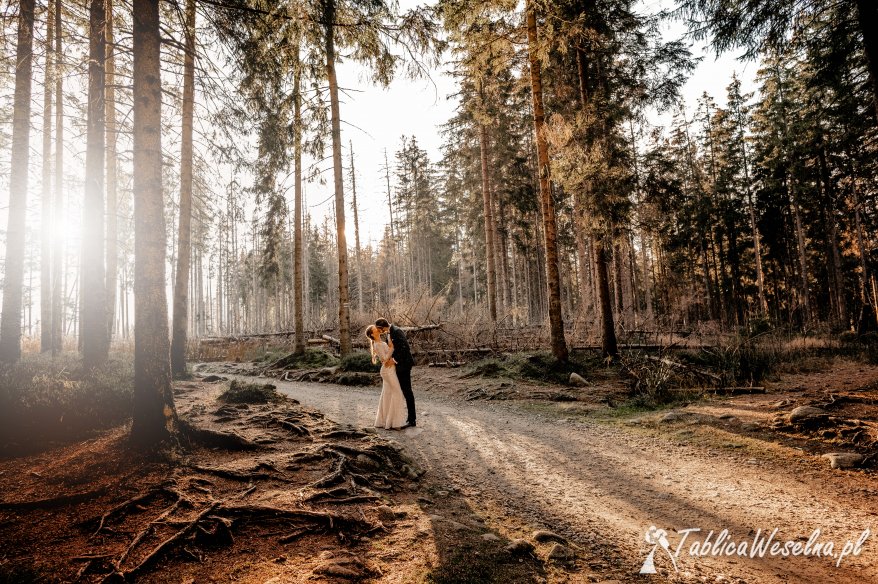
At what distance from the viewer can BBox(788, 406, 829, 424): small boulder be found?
233 inches

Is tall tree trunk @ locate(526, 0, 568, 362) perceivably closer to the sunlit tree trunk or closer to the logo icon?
the logo icon

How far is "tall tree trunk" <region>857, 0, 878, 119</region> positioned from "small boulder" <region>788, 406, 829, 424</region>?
7520 mm

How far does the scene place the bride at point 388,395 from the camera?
7.21m

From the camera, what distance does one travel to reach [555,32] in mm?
11117

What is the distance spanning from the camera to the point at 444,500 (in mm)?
4297

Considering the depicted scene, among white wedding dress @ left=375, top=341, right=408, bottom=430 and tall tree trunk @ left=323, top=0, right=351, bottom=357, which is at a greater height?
tall tree trunk @ left=323, top=0, right=351, bottom=357

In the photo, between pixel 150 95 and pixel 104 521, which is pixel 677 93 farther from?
pixel 104 521

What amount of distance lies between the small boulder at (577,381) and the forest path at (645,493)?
368 centimetres

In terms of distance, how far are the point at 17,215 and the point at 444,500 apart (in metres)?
12.5

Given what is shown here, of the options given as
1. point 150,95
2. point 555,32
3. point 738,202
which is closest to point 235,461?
point 150,95

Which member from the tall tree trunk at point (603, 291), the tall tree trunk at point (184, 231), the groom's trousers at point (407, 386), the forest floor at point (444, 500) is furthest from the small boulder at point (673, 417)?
the tall tree trunk at point (184, 231)

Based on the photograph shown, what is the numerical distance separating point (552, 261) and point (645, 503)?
8383 mm

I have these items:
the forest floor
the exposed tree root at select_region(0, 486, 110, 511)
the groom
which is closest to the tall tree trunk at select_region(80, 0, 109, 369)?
the forest floor

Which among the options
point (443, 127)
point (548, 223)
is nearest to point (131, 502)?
point (548, 223)
